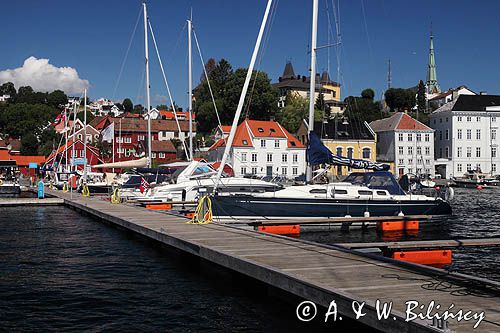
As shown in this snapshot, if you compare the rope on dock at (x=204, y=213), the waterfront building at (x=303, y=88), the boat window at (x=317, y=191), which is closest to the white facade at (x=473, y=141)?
the waterfront building at (x=303, y=88)

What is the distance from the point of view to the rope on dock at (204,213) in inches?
944

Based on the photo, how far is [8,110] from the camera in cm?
15862

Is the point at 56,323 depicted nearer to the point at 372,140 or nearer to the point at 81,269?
the point at 81,269

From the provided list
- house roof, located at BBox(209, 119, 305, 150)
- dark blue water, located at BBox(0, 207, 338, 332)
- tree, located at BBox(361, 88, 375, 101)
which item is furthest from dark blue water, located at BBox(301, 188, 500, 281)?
tree, located at BBox(361, 88, 375, 101)

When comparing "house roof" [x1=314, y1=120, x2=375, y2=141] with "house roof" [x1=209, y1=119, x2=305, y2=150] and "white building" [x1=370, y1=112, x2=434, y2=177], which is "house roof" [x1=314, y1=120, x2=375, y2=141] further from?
"white building" [x1=370, y1=112, x2=434, y2=177]

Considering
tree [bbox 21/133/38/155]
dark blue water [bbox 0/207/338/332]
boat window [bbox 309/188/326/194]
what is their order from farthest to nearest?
tree [bbox 21/133/38/155] → boat window [bbox 309/188/326/194] → dark blue water [bbox 0/207/338/332]

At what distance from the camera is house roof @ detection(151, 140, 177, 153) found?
114m

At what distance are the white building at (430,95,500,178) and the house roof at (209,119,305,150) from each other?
30662mm

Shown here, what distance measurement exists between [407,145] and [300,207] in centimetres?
8152

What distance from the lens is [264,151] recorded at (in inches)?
3720

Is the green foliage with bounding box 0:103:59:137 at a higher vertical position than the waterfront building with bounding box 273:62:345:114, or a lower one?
lower

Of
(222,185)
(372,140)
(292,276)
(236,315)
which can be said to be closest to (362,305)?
(292,276)

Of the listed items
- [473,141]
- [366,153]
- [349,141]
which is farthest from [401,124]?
[473,141]

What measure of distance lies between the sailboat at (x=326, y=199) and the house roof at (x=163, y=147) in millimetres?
86269
